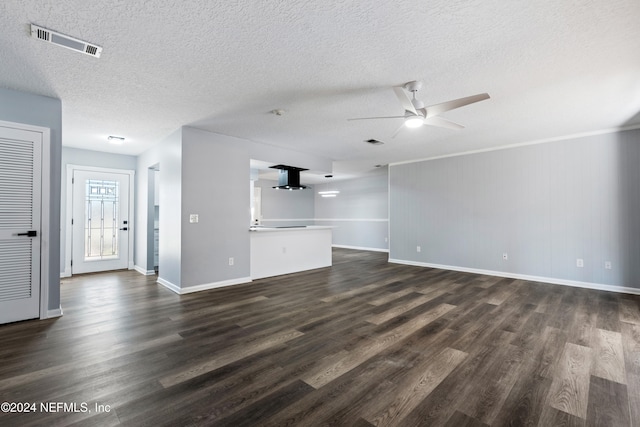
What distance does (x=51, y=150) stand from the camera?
3.42 metres

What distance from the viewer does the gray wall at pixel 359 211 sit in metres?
9.99

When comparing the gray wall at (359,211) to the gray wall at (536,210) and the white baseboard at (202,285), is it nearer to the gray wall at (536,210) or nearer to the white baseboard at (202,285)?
the gray wall at (536,210)

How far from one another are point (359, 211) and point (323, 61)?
27.3ft

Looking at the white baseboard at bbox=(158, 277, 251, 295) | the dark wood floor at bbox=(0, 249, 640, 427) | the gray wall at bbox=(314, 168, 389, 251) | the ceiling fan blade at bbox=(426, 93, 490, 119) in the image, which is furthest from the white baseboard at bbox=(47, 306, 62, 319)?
the gray wall at bbox=(314, 168, 389, 251)

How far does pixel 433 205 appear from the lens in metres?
6.72

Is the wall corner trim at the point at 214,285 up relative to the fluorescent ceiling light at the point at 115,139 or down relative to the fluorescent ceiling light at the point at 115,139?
down

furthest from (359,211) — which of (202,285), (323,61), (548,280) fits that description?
(323,61)

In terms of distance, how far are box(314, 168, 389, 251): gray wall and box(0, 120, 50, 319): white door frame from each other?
7.16 meters

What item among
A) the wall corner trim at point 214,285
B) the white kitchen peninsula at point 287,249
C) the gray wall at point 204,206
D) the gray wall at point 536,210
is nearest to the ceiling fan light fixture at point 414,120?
the gray wall at point 204,206

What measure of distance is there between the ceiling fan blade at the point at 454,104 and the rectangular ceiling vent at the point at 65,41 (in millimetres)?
3171

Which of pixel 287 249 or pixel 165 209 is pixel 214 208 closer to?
pixel 165 209

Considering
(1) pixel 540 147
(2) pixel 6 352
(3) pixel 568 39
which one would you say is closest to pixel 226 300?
(2) pixel 6 352

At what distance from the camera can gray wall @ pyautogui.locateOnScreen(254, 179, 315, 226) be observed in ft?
34.6

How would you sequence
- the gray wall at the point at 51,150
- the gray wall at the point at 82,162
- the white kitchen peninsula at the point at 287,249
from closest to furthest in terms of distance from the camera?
the gray wall at the point at 51,150 → the white kitchen peninsula at the point at 287,249 → the gray wall at the point at 82,162
